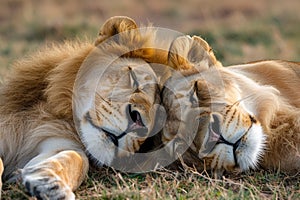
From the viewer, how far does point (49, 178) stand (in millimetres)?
2984

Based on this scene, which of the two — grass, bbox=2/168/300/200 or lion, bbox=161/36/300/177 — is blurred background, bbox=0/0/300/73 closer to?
lion, bbox=161/36/300/177

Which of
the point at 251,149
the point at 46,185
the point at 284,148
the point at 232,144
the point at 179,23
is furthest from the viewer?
the point at 179,23

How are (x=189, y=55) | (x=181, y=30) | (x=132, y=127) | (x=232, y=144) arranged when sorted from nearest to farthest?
(x=132, y=127), (x=232, y=144), (x=189, y=55), (x=181, y=30)

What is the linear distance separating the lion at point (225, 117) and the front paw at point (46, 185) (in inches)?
27.4

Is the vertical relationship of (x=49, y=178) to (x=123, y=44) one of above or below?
below

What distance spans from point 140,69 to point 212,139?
1.74ft

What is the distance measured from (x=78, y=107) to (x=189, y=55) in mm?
718

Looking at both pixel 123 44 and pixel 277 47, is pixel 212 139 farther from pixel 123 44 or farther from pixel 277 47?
pixel 277 47

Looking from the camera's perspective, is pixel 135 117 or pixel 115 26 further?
pixel 115 26

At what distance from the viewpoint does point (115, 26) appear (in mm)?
3775

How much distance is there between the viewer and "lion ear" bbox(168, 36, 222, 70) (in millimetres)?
3754

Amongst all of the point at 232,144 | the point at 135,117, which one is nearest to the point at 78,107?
the point at 135,117

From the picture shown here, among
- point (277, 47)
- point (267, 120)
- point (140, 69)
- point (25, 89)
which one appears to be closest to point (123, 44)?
point (140, 69)

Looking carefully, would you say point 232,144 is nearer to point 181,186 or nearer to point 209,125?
point 209,125
